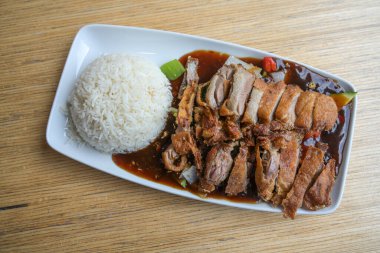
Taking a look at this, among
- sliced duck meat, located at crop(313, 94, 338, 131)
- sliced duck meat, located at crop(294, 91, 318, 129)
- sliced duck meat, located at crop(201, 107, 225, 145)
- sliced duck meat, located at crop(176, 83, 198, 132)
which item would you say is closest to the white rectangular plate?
sliced duck meat, located at crop(313, 94, 338, 131)

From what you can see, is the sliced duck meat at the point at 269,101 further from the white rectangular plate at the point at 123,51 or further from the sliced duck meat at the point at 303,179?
the sliced duck meat at the point at 303,179

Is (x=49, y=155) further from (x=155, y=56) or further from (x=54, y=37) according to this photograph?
(x=155, y=56)

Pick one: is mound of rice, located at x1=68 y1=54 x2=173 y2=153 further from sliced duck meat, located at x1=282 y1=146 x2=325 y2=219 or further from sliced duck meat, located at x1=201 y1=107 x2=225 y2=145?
sliced duck meat, located at x1=282 y1=146 x2=325 y2=219

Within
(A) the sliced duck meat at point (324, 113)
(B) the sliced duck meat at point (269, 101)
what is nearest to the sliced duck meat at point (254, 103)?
(B) the sliced duck meat at point (269, 101)

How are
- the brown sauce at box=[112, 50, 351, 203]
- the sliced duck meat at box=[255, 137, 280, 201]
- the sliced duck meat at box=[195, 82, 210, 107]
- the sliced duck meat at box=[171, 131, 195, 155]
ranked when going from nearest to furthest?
the sliced duck meat at box=[255, 137, 280, 201]
the sliced duck meat at box=[171, 131, 195, 155]
the sliced duck meat at box=[195, 82, 210, 107]
the brown sauce at box=[112, 50, 351, 203]

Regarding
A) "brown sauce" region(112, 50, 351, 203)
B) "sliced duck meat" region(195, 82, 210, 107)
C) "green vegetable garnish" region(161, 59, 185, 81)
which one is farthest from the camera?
"green vegetable garnish" region(161, 59, 185, 81)

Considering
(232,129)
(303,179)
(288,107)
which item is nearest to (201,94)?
(232,129)

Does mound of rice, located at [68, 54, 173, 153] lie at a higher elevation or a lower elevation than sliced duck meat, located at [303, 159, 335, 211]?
higher

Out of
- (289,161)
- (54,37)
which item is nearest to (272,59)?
(289,161)

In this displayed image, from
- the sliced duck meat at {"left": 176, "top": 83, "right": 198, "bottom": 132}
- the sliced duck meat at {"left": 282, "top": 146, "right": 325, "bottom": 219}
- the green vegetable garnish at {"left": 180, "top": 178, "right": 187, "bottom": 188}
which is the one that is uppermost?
the sliced duck meat at {"left": 176, "top": 83, "right": 198, "bottom": 132}
